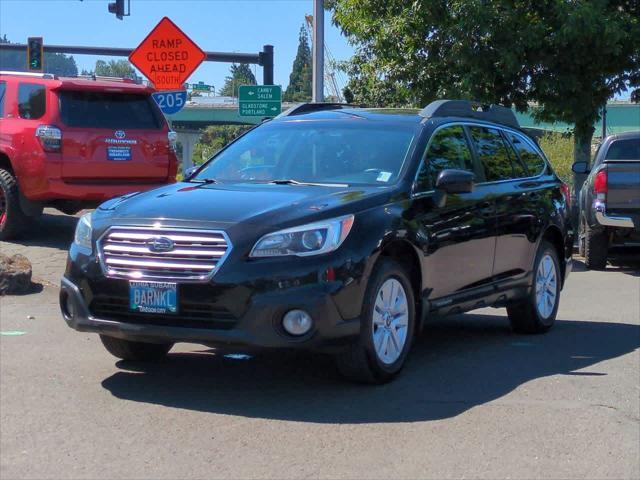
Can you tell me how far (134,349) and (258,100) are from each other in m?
12.3

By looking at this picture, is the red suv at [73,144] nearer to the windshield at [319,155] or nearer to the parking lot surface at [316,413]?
the parking lot surface at [316,413]

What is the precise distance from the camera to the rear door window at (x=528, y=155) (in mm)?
8984

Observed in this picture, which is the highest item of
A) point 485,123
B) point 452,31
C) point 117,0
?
point 117,0

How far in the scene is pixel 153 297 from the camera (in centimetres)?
604

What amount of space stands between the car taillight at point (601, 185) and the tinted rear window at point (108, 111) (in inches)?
229

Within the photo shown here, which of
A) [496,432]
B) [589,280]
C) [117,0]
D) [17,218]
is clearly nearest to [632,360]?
[496,432]

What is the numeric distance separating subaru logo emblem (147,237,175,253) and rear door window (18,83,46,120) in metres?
6.44

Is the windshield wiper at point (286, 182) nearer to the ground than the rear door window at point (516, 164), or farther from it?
nearer to the ground

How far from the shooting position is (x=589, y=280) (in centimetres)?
1343

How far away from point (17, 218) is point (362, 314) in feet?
23.8

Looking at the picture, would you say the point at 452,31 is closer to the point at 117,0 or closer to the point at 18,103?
the point at 18,103

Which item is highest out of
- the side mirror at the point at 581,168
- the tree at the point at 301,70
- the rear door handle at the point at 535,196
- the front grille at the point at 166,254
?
the tree at the point at 301,70

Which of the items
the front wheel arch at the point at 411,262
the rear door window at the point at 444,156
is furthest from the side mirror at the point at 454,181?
the front wheel arch at the point at 411,262

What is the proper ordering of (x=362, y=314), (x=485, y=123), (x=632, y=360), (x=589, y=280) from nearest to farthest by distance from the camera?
(x=362, y=314) → (x=632, y=360) → (x=485, y=123) → (x=589, y=280)
